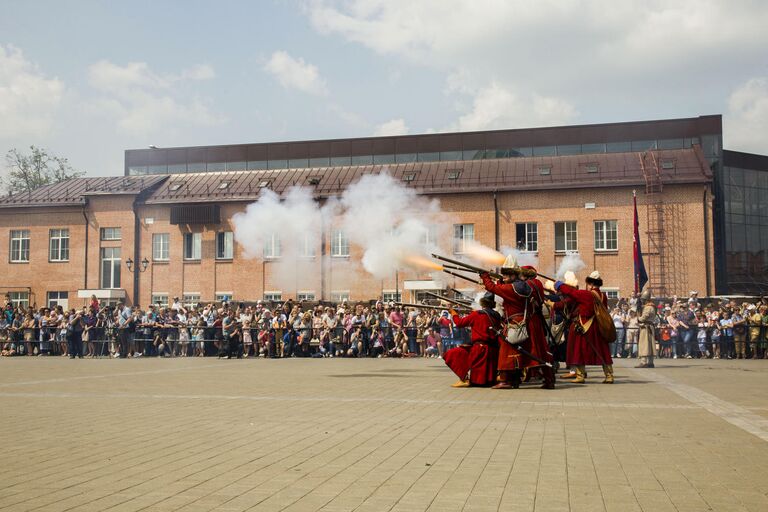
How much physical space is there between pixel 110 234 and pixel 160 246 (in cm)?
337

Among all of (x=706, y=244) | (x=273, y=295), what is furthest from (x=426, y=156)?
(x=706, y=244)

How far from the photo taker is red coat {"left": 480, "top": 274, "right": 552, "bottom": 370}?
14016mm

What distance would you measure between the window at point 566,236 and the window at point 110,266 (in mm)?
26337

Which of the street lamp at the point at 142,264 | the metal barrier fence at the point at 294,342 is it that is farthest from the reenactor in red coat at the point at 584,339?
the street lamp at the point at 142,264

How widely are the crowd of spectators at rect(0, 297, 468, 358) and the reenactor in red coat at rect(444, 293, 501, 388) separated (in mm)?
10193

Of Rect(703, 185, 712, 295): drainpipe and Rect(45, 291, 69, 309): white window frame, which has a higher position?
Rect(703, 185, 712, 295): drainpipe

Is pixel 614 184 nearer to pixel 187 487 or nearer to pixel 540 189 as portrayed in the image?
pixel 540 189

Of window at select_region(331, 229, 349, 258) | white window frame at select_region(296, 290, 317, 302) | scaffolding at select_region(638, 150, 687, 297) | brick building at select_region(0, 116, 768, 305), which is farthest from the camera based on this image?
white window frame at select_region(296, 290, 317, 302)

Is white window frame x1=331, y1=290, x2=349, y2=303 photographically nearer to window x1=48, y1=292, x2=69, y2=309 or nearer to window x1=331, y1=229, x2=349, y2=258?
window x1=331, y1=229, x2=349, y2=258

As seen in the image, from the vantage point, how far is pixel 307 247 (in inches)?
1645

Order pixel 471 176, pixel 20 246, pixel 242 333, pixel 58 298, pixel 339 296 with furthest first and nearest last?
pixel 20 246, pixel 58 298, pixel 471 176, pixel 339 296, pixel 242 333

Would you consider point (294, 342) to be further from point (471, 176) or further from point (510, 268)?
point (471, 176)

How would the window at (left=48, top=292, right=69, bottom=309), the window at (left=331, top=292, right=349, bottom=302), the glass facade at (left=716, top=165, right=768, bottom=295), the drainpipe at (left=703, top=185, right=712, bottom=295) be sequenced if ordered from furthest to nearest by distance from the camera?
the window at (left=48, top=292, right=69, bottom=309)
the glass facade at (left=716, top=165, right=768, bottom=295)
the window at (left=331, top=292, right=349, bottom=302)
the drainpipe at (left=703, top=185, right=712, bottom=295)

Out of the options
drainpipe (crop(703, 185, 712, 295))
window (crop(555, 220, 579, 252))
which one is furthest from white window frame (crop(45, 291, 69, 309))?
drainpipe (crop(703, 185, 712, 295))
